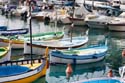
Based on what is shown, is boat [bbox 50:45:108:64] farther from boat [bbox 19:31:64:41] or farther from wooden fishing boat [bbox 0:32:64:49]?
wooden fishing boat [bbox 0:32:64:49]

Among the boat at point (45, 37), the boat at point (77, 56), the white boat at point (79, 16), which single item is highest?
the white boat at point (79, 16)

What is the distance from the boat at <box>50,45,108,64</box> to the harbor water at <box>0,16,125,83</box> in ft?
1.38

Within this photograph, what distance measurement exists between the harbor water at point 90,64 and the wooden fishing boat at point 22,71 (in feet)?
2.84

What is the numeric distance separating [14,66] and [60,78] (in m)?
4.32

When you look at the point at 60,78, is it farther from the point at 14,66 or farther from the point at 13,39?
the point at 13,39

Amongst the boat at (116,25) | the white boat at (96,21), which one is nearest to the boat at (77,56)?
the boat at (116,25)

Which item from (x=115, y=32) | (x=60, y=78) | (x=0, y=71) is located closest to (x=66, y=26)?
(x=115, y=32)

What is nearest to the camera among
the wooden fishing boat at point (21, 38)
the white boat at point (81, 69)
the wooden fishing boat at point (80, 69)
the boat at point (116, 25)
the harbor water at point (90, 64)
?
the harbor water at point (90, 64)

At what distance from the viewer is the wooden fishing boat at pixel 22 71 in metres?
23.3

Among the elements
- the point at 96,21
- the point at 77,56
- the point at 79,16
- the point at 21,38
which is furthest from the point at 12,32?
the point at 79,16

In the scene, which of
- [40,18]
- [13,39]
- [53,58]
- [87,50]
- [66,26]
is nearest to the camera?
[53,58]

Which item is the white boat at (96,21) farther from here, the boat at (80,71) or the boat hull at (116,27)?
the boat at (80,71)

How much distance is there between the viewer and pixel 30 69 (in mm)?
24562

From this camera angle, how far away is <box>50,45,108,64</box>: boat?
29.9 meters
